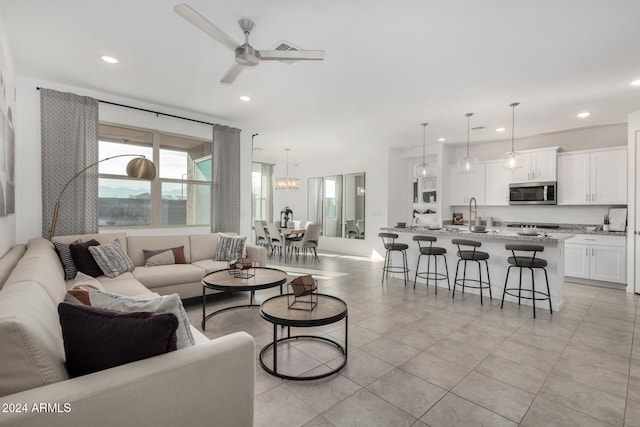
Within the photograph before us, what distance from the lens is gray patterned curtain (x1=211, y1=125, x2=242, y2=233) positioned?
5.23 m

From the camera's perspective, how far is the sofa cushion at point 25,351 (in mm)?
1012

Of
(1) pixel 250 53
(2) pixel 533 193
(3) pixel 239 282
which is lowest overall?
(3) pixel 239 282

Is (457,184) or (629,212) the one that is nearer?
(629,212)

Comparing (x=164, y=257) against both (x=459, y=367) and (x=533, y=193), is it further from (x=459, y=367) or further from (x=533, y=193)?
(x=533, y=193)

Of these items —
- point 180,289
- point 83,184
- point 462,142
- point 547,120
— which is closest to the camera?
point 180,289

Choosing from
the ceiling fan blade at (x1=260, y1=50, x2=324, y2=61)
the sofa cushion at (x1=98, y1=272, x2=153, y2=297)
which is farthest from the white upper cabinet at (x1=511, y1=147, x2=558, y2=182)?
the sofa cushion at (x1=98, y1=272, x2=153, y2=297)

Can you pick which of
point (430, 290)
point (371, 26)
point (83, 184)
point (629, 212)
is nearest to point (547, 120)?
point (629, 212)

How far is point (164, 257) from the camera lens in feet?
13.4

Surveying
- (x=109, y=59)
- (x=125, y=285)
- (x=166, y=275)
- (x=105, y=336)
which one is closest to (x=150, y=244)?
(x=166, y=275)

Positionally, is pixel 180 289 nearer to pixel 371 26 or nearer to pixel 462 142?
pixel 371 26

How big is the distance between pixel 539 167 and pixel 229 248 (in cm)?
589

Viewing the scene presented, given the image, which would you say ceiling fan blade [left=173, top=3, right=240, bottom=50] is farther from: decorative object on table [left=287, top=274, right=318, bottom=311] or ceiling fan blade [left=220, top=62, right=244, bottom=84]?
decorative object on table [left=287, top=274, right=318, bottom=311]

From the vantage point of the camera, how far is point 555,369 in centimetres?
242

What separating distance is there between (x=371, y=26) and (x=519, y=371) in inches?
120
